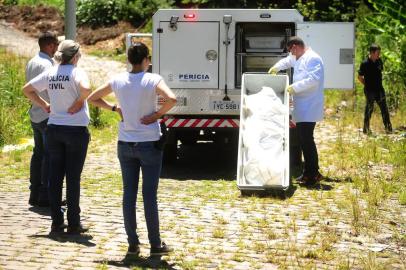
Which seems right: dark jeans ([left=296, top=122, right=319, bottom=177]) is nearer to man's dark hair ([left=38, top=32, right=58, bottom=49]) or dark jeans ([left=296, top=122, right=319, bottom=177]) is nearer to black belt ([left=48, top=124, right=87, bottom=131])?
man's dark hair ([left=38, top=32, right=58, bottom=49])

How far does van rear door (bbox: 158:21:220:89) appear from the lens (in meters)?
12.4

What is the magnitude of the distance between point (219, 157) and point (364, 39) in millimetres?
9221

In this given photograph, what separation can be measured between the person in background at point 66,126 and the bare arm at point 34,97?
0.5 inches

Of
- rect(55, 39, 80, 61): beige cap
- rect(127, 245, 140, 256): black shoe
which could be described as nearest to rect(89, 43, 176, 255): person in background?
rect(127, 245, 140, 256): black shoe

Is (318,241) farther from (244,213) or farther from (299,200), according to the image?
(299,200)

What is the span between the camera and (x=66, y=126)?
25.7 ft

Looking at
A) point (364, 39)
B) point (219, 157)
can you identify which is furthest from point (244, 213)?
point (364, 39)

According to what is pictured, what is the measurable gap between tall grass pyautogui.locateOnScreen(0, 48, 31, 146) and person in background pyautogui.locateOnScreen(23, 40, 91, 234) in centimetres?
625

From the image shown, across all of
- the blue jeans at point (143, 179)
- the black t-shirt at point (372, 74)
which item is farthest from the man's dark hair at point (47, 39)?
the black t-shirt at point (372, 74)

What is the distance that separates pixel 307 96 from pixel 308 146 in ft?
2.10

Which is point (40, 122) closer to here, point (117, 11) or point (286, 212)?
point (286, 212)

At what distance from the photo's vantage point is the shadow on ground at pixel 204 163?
12.3 metres

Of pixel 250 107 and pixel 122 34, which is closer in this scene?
pixel 250 107

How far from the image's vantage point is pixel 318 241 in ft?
25.7
